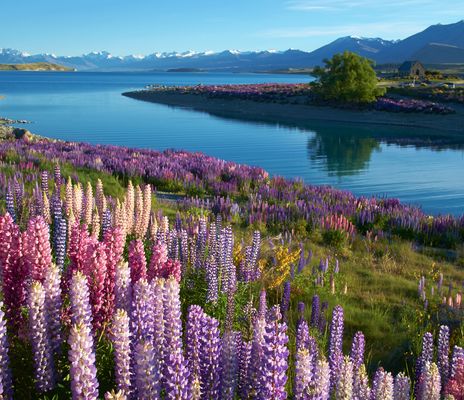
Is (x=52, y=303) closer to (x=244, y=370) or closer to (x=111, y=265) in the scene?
(x=111, y=265)

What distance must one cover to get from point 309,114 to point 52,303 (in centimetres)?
6263

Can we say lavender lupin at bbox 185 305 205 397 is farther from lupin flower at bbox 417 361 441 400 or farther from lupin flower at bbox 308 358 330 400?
lupin flower at bbox 417 361 441 400

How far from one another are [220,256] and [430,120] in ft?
175

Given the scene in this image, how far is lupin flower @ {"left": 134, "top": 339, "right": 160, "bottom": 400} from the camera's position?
2.80m

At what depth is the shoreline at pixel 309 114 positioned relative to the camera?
54688 millimetres

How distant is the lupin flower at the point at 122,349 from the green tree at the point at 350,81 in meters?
61.3

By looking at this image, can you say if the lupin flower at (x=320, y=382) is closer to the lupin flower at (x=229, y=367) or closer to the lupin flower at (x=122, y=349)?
the lupin flower at (x=229, y=367)

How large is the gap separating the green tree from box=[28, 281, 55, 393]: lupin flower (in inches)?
2404

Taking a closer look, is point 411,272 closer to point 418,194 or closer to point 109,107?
point 418,194

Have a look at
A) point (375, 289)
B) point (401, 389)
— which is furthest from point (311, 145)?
point (401, 389)

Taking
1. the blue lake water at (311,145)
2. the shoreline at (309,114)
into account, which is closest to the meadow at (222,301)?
the blue lake water at (311,145)

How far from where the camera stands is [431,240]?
512 inches

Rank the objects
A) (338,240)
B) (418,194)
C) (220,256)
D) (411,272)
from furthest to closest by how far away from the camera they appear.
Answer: (418,194)
(338,240)
(411,272)
(220,256)

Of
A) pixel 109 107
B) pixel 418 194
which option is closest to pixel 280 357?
pixel 418 194
